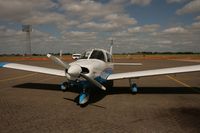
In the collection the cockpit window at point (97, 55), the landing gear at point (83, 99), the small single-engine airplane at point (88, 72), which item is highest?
the cockpit window at point (97, 55)

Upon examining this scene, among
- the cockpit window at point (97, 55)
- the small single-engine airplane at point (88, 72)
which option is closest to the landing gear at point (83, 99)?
the small single-engine airplane at point (88, 72)

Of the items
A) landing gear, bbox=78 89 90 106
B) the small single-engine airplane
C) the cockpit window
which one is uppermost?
the cockpit window

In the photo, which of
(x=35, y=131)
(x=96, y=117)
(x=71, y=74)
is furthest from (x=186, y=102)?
(x=35, y=131)

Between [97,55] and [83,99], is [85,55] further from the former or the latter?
[83,99]

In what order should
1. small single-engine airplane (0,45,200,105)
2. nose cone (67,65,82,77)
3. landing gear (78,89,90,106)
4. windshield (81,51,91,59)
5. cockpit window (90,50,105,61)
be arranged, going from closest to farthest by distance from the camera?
nose cone (67,65,82,77) < small single-engine airplane (0,45,200,105) < landing gear (78,89,90,106) < windshield (81,51,91,59) < cockpit window (90,50,105,61)

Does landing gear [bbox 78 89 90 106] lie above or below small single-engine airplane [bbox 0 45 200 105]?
below

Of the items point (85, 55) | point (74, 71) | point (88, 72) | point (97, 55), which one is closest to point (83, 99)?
point (88, 72)

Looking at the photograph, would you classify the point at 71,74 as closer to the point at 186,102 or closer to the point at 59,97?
the point at 59,97

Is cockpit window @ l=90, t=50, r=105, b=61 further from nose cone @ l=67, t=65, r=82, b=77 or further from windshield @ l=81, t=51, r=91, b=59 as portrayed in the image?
nose cone @ l=67, t=65, r=82, b=77

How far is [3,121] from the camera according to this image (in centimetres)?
556

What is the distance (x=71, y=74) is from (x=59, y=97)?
2.53 meters

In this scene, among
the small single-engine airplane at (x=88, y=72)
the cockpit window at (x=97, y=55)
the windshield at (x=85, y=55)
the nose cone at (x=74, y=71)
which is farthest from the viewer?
the cockpit window at (x=97, y=55)

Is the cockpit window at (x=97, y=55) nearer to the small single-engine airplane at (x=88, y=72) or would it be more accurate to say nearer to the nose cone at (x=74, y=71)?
the small single-engine airplane at (x=88, y=72)

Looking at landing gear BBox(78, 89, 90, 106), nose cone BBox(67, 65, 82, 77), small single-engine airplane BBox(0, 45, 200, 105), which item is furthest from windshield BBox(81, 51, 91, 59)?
nose cone BBox(67, 65, 82, 77)
